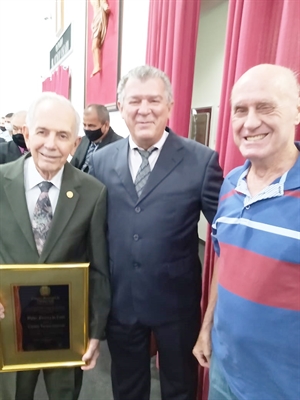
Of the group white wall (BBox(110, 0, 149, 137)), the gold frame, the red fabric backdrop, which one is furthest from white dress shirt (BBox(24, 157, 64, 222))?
the gold frame

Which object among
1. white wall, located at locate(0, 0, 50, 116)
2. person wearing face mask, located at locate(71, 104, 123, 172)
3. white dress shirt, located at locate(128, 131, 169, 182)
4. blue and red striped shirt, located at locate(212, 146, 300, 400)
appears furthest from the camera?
white wall, located at locate(0, 0, 50, 116)

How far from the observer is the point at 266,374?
0.90 m

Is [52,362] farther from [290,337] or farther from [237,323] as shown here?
[290,337]

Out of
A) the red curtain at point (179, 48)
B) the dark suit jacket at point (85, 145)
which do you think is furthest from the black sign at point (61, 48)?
the red curtain at point (179, 48)

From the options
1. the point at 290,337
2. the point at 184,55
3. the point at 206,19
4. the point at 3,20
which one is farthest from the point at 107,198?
the point at 3,20

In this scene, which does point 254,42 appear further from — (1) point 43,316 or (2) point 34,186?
(1) point 43,316

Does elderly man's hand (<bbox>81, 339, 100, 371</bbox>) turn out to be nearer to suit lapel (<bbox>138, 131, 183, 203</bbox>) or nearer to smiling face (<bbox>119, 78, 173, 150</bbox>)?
suit lapel (<bbox>138, 131, 183, 203</bbox>)

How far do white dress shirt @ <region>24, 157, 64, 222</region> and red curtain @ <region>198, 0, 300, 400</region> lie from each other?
764 mm

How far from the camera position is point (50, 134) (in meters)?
1.11

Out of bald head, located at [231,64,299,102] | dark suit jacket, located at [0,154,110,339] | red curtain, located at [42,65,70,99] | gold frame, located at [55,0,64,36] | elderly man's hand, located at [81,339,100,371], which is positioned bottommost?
elderly man's hand, located at [81,339,100,371]

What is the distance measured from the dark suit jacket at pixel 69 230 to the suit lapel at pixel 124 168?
0.10 m

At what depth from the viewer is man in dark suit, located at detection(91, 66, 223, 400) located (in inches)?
49.7

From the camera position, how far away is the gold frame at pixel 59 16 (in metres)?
6.27

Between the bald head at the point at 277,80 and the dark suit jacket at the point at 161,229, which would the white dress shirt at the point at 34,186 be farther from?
the bald head at the point at 277,80
